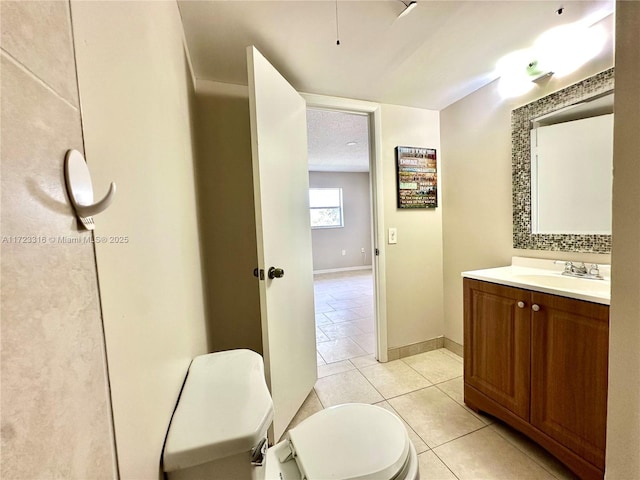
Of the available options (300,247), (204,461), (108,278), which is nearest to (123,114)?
(108,278)

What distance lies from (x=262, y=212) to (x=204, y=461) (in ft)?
3.07

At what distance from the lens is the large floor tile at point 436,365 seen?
1.99m

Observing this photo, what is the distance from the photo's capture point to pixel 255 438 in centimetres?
60

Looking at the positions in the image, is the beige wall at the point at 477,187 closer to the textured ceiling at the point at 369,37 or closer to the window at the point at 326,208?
the textured ceiling at the point at 369,37

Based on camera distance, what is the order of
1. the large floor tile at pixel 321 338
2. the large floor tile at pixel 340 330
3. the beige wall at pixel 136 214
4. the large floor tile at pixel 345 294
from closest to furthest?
the beige wall at pixel 136 214
the large floor tile at pixel 321 338
the large floor tile at pixel 340 330
the large floor tile at pixel 345 294

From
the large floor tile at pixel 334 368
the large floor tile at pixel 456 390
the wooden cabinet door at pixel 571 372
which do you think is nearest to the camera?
the wooden cabinet door at pixel 571 372

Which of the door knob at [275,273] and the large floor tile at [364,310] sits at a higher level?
the door knob at [275,273]

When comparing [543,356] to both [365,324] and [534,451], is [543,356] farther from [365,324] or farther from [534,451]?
[365,324]

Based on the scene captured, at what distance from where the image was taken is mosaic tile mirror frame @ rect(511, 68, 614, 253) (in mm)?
1391

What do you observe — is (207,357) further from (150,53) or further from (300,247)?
(150,53)

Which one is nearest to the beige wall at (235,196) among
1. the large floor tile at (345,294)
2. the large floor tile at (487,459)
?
the large floor tile at (487,459)

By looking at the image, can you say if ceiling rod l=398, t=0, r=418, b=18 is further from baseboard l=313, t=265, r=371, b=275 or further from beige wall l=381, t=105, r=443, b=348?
baseboard l=313, t=265, r=371, b=275

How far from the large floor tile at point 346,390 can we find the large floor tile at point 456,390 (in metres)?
0.47

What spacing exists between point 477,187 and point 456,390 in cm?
147
